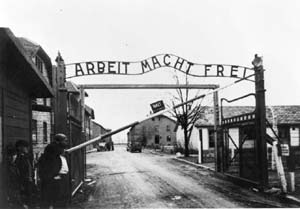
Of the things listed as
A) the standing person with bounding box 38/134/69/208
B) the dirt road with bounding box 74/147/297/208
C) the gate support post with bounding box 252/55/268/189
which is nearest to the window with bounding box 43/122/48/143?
the dirt road with bounding box 74/147/297/208

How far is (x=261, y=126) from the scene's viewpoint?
10945 mm

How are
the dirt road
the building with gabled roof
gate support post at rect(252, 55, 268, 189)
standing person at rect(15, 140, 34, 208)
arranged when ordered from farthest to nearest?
the building with gabled roof
gate support post at rect(252, 55, 268, 189)
the dirt road
standing person at rect(15, 140, 34, 208)

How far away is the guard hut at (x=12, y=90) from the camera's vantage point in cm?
596

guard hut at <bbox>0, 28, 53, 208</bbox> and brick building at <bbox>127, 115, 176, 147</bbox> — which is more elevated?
guard hut at <bbox>0, 28, 53, 208</bbox>

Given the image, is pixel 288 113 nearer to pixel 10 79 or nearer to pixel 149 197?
pixel 149 197

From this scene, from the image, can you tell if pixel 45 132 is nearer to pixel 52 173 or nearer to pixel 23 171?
pixel 23 171

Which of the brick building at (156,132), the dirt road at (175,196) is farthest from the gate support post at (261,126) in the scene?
the brick building at (156,132)

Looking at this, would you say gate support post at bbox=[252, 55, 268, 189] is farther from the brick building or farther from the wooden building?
the brick building

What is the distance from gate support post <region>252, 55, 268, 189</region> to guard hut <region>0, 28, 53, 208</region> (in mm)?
5984

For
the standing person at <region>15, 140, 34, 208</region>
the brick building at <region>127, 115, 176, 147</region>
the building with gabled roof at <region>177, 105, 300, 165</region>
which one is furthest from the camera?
the brick building at <region>127, 115, 176, 147</region>

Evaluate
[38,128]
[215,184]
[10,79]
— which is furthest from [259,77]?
[38,128]

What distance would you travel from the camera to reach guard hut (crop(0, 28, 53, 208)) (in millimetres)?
5957

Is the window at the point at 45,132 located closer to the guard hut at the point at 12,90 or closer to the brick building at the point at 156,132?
the guard hut at the point at 12,90

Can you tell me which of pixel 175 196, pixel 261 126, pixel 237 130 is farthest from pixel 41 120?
pixel 261 126
